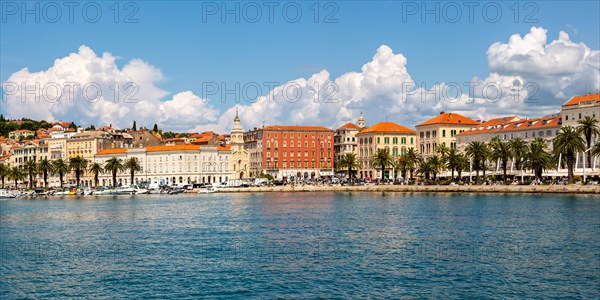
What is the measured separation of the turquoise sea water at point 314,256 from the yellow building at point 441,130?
83.5 metres

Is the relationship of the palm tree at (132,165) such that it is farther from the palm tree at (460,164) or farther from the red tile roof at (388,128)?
the palm tree at (460,164)

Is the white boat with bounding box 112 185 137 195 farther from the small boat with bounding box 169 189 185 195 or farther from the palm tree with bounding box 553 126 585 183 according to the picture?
the palm tree with bounding box 553 126 585 183

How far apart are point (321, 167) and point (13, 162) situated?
282 ft

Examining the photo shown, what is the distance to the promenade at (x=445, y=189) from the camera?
301 feet

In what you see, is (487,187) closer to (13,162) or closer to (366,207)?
(366,207)

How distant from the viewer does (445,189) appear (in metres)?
113

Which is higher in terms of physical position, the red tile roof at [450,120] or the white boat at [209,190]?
the red tile roof at [450,120]

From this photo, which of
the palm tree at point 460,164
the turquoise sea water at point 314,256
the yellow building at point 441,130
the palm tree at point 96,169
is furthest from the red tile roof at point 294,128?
the turquoise sea water at point 314,256

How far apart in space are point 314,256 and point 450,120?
385 feet

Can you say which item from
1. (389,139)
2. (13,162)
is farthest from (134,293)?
(13,162)

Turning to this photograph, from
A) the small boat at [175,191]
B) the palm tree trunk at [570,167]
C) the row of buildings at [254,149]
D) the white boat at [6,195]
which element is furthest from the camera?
the row of buildings at [254,149]

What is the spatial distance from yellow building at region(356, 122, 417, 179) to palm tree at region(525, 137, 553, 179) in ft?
200

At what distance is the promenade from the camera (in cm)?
9178

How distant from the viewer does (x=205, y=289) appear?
3266cm
